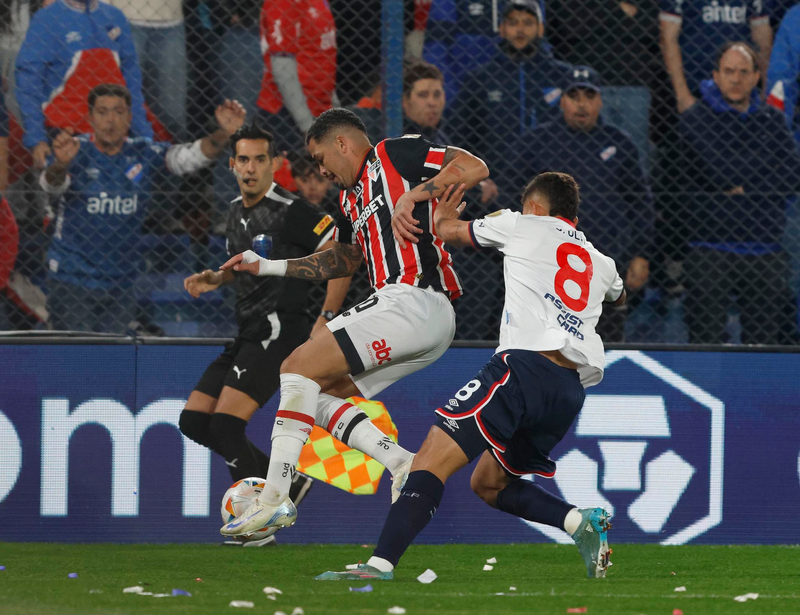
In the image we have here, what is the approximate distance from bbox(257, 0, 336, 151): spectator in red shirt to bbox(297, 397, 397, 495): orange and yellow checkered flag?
212 centimetres

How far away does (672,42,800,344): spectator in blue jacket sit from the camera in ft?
22.0

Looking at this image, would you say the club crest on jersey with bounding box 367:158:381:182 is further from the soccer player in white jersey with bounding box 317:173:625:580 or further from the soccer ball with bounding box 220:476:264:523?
the soccer ball with bounding box 220:476:264:523

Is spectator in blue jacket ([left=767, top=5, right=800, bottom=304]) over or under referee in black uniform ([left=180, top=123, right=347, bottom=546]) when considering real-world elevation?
over

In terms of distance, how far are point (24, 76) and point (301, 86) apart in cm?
182

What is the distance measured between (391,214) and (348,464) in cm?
197

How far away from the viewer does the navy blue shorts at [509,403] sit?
409 cm

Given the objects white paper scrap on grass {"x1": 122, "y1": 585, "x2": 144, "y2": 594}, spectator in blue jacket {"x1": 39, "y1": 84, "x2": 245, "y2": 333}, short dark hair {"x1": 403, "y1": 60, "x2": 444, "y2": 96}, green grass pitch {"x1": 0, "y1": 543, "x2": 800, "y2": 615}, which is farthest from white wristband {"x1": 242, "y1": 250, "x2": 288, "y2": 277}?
short dark hair {"x1": 403, "y1": 60, "x2": 444, "y2": 96}

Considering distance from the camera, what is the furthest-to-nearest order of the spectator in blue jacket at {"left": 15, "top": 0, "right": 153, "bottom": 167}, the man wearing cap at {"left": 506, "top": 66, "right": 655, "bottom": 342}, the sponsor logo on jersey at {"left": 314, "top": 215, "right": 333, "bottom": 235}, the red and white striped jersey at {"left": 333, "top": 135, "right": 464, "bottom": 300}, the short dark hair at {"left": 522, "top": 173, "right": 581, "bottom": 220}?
1. the spectator in blue jacket at {"left": 15, "top": 0, "right": 153, "bottom": 167}
2. the man wearing cap at {"left": 506, "top": 66, "right": 655, "bottom": 342}
3. the sponsor logo on jersey at {"left": 314, "top": 215, "right": 333, "bottom": 235}
4. the red and white striped jersey at {"left": 333, "top": 135, "right": 464, "bottom": 300}
5. the short dark hair at {"left": 522, "top": 173, "right": 581, "bottom": 220}

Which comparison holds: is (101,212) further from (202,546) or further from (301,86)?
(202,546)

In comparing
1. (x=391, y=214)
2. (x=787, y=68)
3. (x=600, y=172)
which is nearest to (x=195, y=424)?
(x=391, y=214)

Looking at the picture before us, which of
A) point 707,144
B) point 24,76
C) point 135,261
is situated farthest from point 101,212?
point 707,144

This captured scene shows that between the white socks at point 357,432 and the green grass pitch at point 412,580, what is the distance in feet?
1.72

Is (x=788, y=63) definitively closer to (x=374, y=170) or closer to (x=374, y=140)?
(x=374, y=140)

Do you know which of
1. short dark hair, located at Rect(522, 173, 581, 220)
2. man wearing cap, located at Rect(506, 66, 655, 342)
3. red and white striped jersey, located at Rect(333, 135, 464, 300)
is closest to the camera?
short dark hair, located at Rect(522, 173, 581, 220)
